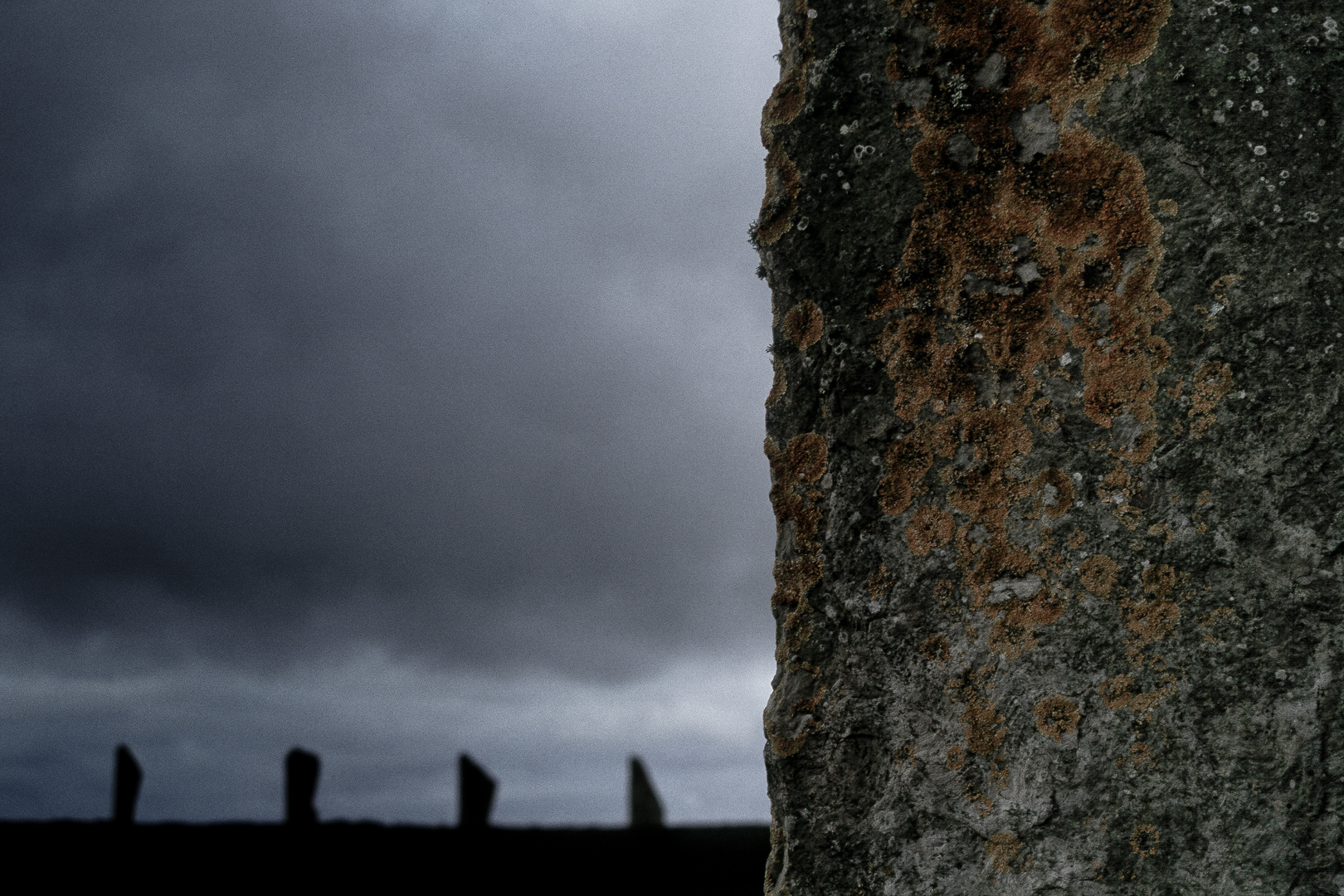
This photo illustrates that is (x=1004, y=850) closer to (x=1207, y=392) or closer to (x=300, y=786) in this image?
(x=1207, y=392)

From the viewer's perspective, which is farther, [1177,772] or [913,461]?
[913,461]

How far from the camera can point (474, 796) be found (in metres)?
7.34

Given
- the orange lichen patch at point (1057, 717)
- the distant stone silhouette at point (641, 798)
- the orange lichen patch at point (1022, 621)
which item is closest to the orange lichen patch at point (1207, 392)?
the orange lichen patch at point (1022, 621)

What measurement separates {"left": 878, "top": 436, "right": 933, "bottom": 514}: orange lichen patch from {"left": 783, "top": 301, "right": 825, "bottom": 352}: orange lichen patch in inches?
9.3

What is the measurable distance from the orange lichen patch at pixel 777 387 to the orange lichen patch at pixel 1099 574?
0.56 metres

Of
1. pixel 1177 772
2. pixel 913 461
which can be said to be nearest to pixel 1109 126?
pixel 913 461

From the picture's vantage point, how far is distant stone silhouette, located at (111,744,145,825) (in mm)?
6895

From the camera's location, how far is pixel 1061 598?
5.16ft

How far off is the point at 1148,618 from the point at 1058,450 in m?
0.28

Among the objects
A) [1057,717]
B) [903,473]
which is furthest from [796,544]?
[1057,717]

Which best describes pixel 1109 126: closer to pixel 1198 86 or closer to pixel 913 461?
pixel 1198 86

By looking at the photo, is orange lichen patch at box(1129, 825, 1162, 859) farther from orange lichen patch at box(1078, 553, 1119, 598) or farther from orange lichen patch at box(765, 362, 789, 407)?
orange lichen patch at box(765, 362, 789, 407)

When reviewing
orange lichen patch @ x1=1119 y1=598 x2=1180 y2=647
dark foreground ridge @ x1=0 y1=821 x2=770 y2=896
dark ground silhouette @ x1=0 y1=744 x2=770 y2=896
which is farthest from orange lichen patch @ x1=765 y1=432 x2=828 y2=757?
dark ground silhouette @ x1=0 y1=744 x2=770 y2=896

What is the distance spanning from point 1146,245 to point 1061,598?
0.56 meters
